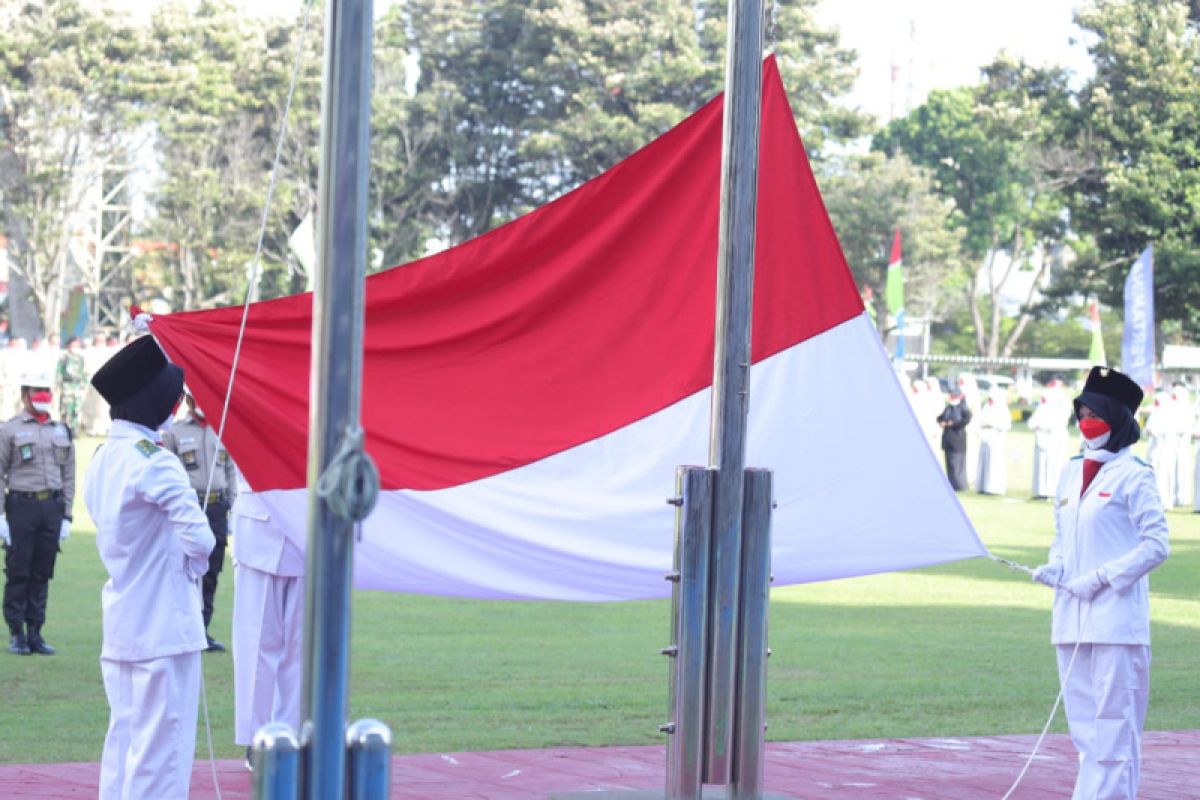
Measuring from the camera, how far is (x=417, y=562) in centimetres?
660

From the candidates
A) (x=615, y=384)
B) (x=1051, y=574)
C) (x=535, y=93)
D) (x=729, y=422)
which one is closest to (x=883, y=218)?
(x=535, y=93)

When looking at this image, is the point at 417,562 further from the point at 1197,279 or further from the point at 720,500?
the point at 1197,279

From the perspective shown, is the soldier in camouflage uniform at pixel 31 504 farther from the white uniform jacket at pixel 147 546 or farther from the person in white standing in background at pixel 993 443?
the person in white standing in background at pixel 993 443

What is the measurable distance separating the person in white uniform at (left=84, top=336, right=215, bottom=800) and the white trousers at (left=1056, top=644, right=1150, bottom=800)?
3.39 metres

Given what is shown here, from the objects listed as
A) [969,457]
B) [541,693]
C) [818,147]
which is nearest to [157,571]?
[541,693]

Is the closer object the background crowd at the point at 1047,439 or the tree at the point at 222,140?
the background crowd at the point at 1047,439

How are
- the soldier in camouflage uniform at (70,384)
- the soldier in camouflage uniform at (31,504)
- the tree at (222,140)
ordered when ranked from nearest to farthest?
1. the soldier in camouflage uniform at (31,504)
2. the soldier in camouflage uniform at (70,384)
3. the tree at (222,140)

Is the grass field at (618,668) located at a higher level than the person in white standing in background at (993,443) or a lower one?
lower

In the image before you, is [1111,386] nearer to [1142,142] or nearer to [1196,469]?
[1196,469]

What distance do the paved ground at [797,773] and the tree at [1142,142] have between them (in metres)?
33.0

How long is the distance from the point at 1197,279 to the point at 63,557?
29624mm

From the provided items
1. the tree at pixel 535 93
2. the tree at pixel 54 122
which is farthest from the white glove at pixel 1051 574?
the tree at pixel 535 93

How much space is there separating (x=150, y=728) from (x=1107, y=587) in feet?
12.0

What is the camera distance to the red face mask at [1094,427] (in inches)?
292
